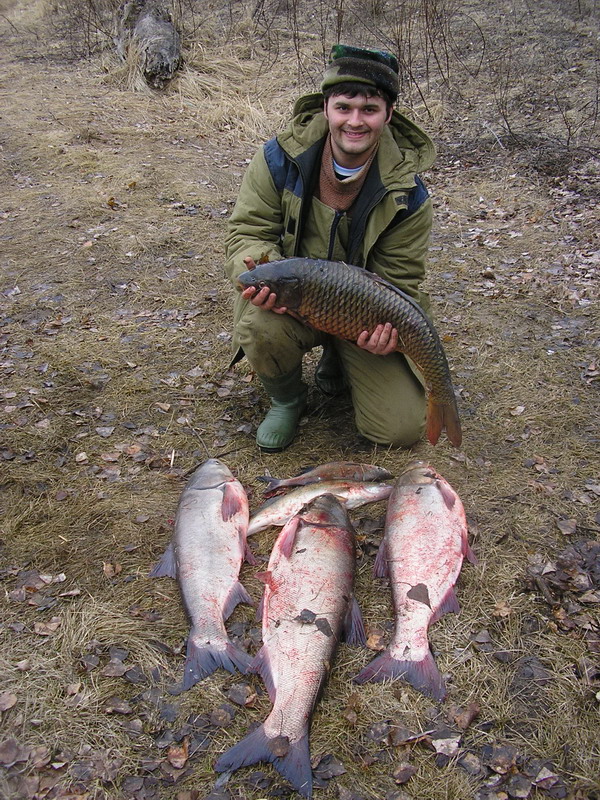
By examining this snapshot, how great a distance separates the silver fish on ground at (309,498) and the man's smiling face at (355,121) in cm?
164

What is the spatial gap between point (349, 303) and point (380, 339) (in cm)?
24

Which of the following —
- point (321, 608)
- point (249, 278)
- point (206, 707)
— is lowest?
point (206, 707)

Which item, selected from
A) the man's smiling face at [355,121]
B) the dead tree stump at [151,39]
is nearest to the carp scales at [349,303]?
the man's smiling face at [355,121]

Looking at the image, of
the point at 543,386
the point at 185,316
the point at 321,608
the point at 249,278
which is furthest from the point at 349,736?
the point at 185,316

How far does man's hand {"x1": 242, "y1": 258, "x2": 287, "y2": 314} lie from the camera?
308 centimetres

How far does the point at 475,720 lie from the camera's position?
2340 mm

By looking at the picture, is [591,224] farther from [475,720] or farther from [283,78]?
[283,78]

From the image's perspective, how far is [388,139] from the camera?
3.40m

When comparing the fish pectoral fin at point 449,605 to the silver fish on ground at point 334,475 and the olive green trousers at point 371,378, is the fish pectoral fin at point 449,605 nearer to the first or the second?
the silver fish on ground at point 334,475

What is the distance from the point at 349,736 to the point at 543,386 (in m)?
2.71

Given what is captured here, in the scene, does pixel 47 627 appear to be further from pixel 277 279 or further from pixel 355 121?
pixel 355 121

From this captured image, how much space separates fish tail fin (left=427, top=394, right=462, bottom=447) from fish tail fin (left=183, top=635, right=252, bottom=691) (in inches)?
56.5

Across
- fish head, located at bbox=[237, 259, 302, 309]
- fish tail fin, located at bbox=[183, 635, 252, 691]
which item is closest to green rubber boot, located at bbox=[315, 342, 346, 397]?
fish head, located at bbox=[237, 259, 302, 309]

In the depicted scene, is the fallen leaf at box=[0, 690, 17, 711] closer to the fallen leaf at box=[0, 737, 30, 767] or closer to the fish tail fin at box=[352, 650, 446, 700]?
the fallen leaf at box=[0, 737, 30, 767]
